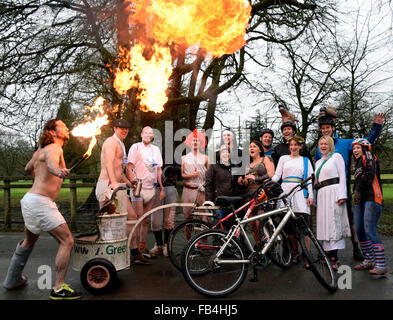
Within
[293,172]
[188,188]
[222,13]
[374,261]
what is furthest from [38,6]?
[374,261]

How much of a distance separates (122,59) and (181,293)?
23.7 ft

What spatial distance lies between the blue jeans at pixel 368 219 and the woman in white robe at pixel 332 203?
0.69 ft

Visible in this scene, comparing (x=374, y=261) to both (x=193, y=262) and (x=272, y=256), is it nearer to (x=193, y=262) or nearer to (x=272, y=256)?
(x=272, y=256)

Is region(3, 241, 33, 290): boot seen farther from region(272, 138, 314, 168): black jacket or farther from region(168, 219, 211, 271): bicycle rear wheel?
region(272, 138, 314, 168): black jacket

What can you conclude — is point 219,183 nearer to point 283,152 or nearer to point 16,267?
point 283,152

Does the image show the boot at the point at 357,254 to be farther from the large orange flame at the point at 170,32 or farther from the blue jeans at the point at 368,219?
the large orange flame at the point at 170,32

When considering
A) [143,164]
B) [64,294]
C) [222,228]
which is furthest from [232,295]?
[143,164]

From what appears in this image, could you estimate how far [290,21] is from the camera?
35.2 ft

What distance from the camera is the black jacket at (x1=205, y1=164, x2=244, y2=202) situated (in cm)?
570

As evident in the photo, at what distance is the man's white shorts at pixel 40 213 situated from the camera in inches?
153

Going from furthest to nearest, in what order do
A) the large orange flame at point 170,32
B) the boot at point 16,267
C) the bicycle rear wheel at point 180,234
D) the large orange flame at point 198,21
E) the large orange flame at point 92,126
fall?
the large orange flame at point 198,21
the large orange flame at point 170,32
the bicycle rear wheel at point 180,234
the large orange flame at point 92,126
the boot at point 16,267

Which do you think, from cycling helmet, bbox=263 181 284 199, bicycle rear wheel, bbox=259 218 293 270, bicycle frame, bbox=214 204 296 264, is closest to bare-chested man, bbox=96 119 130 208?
bicycle frame, bbox=214 204 296 264

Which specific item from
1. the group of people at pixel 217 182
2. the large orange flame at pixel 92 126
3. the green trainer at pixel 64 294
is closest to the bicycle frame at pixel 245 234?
the group of people at pixel 217 182
